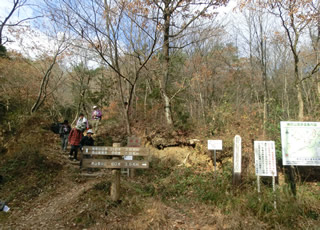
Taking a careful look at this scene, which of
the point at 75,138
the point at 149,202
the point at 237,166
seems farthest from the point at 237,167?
the point at 75,138

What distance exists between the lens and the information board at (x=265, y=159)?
5.27 meters

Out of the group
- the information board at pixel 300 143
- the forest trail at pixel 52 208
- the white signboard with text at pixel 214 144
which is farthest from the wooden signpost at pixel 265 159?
the forest trail at pixel 52 208

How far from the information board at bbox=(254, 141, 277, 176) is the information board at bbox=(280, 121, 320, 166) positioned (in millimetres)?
275

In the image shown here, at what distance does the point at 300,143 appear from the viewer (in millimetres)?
5168

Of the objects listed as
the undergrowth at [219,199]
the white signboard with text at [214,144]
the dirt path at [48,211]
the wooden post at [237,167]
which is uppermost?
the white signboard with text at [214,144]

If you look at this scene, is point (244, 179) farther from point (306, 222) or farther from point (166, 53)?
point (166, 53)

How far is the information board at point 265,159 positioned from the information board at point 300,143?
10.8 inches

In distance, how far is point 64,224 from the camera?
14.7 ft

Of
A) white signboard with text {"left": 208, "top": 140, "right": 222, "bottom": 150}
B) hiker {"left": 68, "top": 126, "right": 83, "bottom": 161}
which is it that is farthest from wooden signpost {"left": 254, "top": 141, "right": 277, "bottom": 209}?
hiker {"left": 68, "top": 126, "right": 83, "bottom": 161}

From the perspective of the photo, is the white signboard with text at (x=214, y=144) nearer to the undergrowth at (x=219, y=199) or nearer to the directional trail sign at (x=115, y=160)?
the undergrowth at (x=219, y=199)

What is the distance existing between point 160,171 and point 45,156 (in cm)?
456

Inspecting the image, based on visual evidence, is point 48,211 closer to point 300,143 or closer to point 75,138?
point 75,138

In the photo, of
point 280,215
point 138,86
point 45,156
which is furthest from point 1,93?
point 280,215

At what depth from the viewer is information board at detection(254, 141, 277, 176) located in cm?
527
